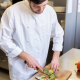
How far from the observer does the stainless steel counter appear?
920 millimetres

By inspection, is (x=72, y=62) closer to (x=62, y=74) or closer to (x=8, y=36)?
(x=62, y=74)

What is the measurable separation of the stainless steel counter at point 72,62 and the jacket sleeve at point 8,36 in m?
0.38

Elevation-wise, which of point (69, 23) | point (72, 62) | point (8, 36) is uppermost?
point (8, 36)

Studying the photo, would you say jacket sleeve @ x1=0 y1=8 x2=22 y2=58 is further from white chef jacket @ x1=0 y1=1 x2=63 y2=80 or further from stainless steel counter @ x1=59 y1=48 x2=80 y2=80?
stainless steel counter @ x1=59 y1=48 x2=80 y2=80

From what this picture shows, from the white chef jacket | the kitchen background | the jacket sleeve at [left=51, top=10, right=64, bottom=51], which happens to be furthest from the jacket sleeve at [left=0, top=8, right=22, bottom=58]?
the kitchen background

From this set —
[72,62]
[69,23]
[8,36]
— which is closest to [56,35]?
[72,62]

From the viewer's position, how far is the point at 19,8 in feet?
3.06

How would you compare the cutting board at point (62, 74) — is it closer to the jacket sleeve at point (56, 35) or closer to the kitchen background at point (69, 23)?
the jacket sleeve at point (56, 35)

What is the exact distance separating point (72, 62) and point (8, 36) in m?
0.55

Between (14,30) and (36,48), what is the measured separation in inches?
8.1

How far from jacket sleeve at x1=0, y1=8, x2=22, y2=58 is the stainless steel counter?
1.24 ft

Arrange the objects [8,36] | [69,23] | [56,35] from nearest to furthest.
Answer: [8,36] → [56,35] → [69,23]

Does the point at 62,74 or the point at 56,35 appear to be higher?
the point at 56,35

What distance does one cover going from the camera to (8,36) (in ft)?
2.95
